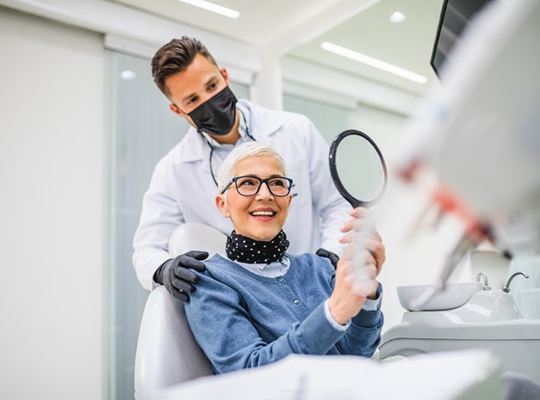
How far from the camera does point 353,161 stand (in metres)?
1.17

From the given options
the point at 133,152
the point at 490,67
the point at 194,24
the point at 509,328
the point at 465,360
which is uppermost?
the point at 194,24

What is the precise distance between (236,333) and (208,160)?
0.90 metres

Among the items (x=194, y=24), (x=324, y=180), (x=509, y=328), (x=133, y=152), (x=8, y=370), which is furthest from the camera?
(x=194, y=24)

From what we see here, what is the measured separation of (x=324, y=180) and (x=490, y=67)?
1.45 meters

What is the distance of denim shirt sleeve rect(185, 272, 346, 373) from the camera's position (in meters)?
0.85

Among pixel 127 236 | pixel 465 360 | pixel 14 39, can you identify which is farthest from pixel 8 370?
pixel 465 360

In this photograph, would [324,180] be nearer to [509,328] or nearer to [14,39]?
[509,328]

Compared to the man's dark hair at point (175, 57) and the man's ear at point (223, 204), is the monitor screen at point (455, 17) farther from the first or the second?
the man's dark hair at point (175, 57)

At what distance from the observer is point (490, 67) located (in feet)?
1.15

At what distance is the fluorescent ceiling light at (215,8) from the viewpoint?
2.91 metres

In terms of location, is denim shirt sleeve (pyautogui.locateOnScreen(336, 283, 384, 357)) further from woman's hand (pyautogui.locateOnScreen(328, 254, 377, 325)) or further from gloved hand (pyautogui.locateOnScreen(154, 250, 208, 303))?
gloved hand (pyautogui.locateOnScreen(154, 250, 208, 303))

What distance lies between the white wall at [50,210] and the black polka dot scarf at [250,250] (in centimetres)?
172

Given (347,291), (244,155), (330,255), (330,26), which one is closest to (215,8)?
(330,26)

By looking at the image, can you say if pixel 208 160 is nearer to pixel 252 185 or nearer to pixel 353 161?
pixel 252 185
